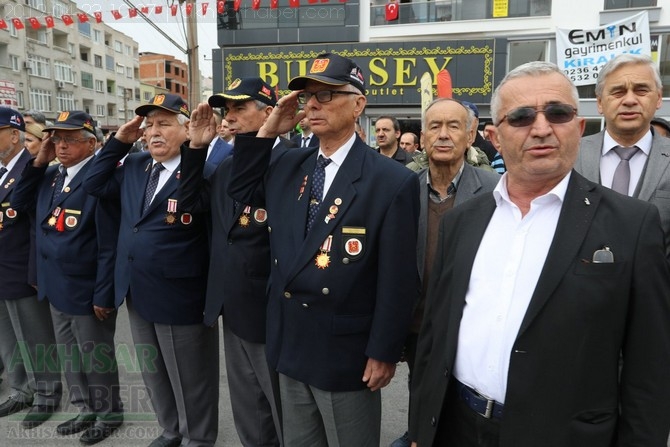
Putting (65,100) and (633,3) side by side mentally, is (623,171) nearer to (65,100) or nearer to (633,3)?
(633,3)

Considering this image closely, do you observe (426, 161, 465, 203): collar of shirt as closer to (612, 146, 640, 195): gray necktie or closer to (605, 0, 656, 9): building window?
(612, 146, 640, 195): gray necktie

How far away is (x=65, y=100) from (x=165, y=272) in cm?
4646

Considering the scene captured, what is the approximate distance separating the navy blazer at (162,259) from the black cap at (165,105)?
37 centimetres

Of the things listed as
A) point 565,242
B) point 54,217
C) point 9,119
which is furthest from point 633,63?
point 9,119

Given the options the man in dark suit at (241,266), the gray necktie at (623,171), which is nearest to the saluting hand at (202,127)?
the man in dark suit at (241,266)

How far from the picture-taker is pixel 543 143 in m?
1.47

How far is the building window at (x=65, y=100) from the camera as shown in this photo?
40594mm

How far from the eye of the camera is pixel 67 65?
137 ft

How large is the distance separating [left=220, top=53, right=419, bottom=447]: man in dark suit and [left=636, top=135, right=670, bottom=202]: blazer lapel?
1.08 metres

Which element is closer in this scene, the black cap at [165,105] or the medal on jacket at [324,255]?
the medal on jacket at [324,255]

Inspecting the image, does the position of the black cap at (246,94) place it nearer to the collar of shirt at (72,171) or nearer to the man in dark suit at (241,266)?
the man in dark suit at (241,266)

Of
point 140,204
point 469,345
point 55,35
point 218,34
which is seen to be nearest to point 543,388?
point 469,345

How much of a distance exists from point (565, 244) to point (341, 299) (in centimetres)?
94

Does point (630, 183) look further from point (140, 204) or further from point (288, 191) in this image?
point (140, 204)
